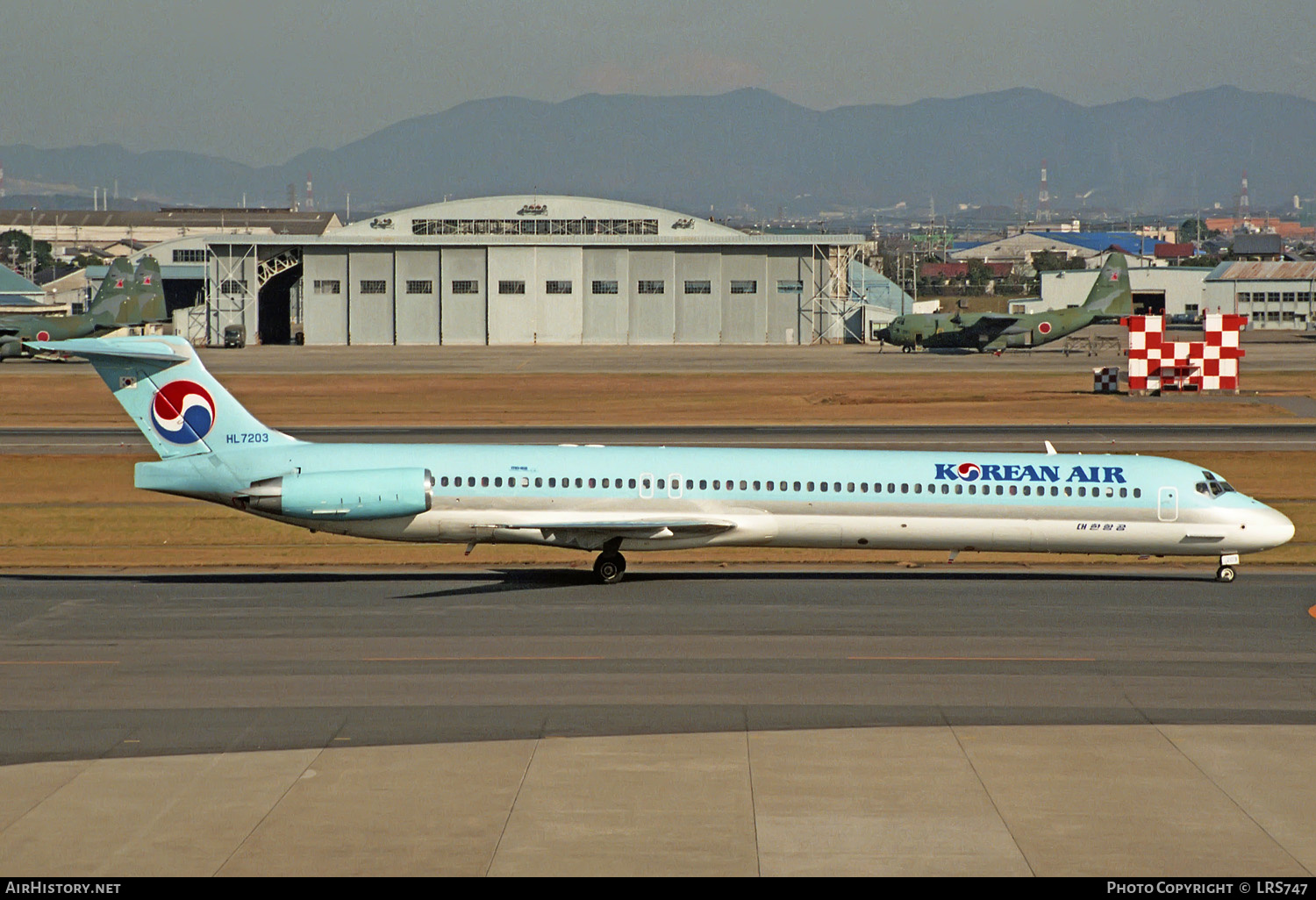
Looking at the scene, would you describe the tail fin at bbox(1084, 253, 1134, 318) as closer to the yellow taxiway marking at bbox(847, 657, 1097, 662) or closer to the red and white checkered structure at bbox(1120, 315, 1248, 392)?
the red and white checkered structure at bbox(1120, 315, 1248, 392)

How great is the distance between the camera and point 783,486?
103ft

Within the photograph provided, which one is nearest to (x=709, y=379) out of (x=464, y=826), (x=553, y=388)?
(x=553, y=388)

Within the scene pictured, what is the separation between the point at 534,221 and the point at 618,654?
110 metres

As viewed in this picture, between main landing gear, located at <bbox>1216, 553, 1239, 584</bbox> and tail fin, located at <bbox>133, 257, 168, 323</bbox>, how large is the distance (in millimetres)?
91478

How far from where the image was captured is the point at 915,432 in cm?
5991

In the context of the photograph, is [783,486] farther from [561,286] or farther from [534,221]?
[534,221]

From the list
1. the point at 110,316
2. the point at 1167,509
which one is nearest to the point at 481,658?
the point at 1167,509

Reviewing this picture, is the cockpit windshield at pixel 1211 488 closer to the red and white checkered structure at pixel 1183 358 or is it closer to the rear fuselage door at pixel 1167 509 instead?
the rear fuselage door at pixel 1167 509

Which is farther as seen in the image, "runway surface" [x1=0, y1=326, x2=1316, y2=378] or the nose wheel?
"runway surface" [x1=0, y1=326, x2=1316, y2=378]

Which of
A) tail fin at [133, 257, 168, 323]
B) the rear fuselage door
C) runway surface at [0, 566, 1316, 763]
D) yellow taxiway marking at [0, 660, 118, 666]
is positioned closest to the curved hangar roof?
tail fin at [133, 257, 168, 323]

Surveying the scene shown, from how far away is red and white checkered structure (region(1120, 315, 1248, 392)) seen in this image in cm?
7400

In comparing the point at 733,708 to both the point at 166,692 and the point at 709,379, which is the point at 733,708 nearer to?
the point at 166,692

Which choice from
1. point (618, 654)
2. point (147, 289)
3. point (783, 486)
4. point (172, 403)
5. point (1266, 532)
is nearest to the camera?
point (618, 654)

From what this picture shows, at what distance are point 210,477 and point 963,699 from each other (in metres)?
17.7
